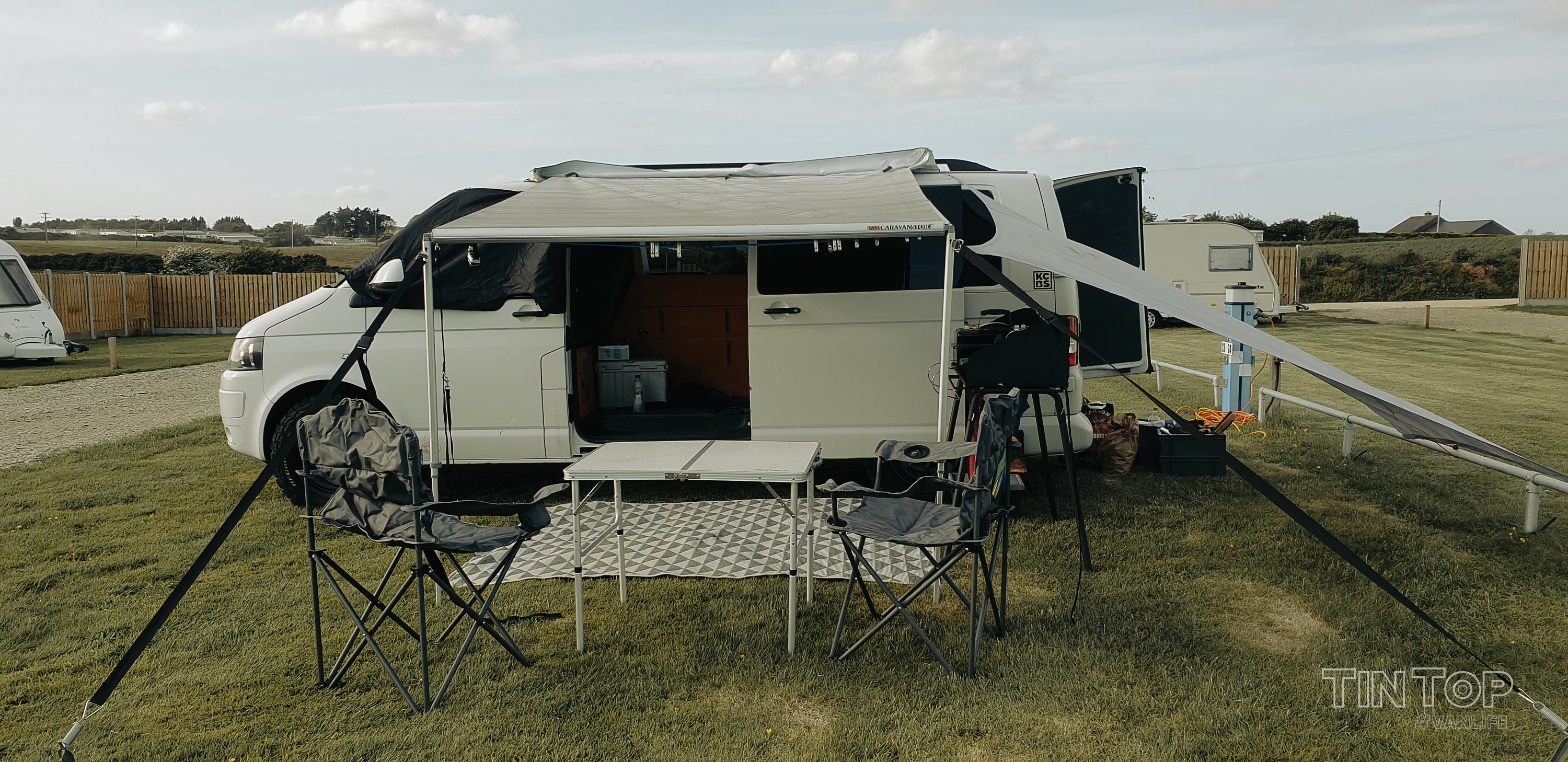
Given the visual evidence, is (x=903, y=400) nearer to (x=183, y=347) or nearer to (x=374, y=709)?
(x=374, y=709)

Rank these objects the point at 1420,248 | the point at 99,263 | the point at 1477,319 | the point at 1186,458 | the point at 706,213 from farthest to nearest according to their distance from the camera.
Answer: the point at 99,263 < the point at 1420,248 < the point at 1477,319 < the point at 1186,458 < the point at 706,213

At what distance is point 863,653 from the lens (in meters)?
3.69

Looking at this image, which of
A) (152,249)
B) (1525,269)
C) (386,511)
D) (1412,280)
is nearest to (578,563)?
(386,511)

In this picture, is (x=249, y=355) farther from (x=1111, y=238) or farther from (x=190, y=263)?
(x=190, y=263)

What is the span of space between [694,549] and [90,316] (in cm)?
2207

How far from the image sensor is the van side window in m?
5.48

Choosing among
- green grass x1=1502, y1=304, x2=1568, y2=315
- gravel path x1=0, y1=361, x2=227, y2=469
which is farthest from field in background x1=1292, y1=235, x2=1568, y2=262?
gravel path x1=0, y1=361, x2=227, y2=469

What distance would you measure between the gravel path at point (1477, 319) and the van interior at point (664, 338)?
16.3m

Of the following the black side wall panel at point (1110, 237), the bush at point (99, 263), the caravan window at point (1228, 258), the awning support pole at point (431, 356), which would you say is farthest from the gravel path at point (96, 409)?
the bush at point (99, 263)

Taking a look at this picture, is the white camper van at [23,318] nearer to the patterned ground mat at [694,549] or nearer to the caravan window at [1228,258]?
the patterned ground mat at [694,549]


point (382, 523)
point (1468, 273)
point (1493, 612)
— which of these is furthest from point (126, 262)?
point (1468, 273)

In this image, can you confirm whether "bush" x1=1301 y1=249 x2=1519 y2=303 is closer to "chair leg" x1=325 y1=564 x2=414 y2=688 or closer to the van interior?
the van interior

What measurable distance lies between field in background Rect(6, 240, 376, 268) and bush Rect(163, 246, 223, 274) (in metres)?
4.64

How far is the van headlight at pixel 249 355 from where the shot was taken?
5.70 meters
